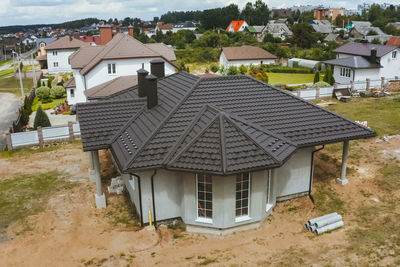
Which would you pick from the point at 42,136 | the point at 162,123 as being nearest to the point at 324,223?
the point at 162,123

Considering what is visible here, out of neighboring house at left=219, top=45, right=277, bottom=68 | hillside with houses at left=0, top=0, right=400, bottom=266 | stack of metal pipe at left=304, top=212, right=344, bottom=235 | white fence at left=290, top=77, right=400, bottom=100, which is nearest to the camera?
hillside with houses at left=0, top=0, right=400, bottom=266

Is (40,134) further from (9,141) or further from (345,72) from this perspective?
(345,72)

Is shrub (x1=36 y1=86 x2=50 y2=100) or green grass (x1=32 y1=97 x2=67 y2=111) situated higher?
shrub (x1=36 y1=86 x2=50 y2=100)

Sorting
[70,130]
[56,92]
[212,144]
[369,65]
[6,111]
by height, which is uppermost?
[212,144]

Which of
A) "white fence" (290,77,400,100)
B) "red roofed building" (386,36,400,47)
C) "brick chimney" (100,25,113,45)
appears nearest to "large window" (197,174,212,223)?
"white fence" (290,77,400,100)

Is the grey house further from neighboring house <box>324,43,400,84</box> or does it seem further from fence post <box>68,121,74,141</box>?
neighboring house <box>324,43,400,84</box>
